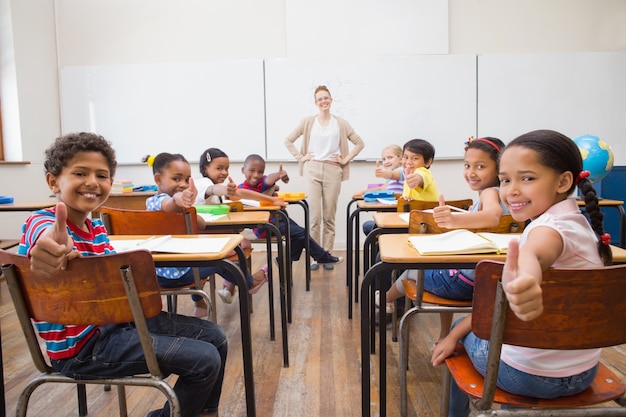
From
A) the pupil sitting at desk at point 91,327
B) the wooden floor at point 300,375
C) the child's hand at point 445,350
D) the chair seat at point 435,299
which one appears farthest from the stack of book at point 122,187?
the child's hand at point 445,350

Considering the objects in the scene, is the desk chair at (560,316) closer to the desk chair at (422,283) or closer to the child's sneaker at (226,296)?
the desk chair at (422,283)

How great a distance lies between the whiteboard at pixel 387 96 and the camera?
A: 444 cm

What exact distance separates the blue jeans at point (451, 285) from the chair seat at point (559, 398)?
504 mm

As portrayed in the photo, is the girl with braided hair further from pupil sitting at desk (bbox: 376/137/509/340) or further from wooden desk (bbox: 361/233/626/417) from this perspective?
pupil sitting at desk (bbox: 376/137/509/340)

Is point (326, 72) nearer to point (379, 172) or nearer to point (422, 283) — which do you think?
point (379, 172)

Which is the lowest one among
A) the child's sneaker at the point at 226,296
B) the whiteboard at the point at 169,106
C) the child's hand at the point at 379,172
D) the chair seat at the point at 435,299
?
the child's sneaker at the point at 226,296

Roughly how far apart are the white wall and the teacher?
53 cm

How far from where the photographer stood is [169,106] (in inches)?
180

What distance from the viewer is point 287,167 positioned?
15.2 ft

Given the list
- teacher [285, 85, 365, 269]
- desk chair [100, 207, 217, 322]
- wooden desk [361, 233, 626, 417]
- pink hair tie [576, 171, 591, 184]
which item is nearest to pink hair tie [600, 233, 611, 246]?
pink hair tie [576, 171, 591, 184]

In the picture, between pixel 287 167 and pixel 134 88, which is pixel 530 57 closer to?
pixel 287 167

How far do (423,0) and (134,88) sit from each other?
3062 mm

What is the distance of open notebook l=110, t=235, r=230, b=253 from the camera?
47.6 inches

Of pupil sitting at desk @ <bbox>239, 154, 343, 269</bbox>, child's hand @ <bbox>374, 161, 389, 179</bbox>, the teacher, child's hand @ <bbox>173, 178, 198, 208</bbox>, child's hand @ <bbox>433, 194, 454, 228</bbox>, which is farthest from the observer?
the teacher
